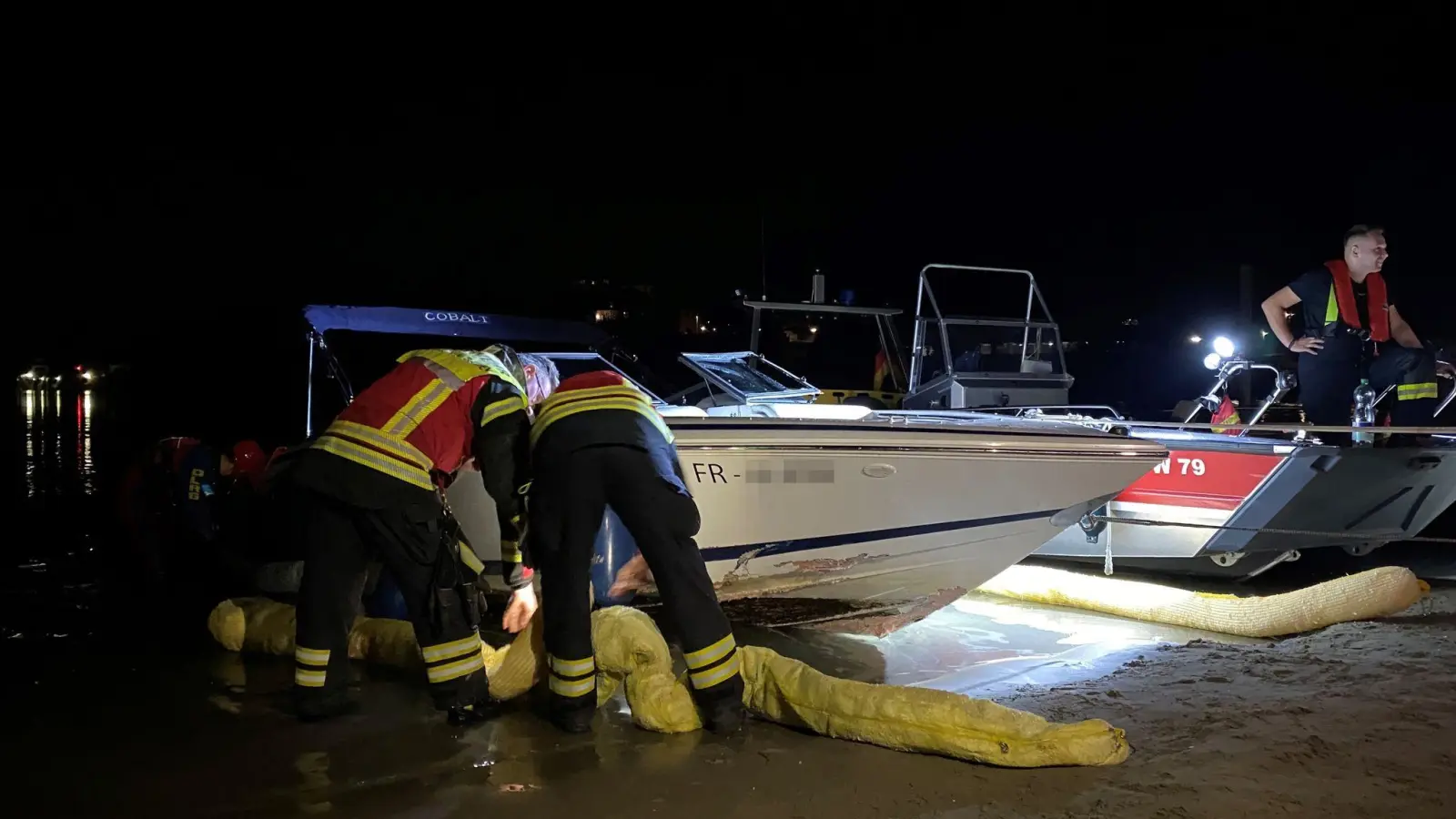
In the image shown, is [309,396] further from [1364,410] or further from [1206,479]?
[1364,410]

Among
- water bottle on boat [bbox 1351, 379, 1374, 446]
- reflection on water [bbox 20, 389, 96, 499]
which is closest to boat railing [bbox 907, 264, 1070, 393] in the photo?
water bottle on boat [bbox 1351, 379, 1374, 446]

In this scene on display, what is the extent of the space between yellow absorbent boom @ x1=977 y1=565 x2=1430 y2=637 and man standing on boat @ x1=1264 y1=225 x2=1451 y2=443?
1.25 m

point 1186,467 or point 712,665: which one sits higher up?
point 1186,467

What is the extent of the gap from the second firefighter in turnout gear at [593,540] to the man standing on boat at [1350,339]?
13.2 feet

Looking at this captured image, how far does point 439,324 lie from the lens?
565 centimetres

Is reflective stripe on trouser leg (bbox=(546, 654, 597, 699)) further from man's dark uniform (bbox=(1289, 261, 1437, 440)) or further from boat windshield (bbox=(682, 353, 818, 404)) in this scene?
man's dark uniform (bbox=(1289, 261, 1437, 440))

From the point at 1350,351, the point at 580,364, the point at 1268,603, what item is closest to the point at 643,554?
the point at 580,364

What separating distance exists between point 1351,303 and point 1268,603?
6.56 feet

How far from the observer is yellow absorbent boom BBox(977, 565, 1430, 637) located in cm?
463

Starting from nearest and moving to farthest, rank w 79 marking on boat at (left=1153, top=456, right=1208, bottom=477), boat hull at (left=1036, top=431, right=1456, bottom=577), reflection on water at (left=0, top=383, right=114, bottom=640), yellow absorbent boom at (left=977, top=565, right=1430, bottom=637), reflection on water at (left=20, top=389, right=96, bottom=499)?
yellow absorbent boom at (left=977, top=565, right=1430, bottom=637) < boat hull at (left=1036, top=431, right=1456, bottom=577) < reflection on water at (left=0, top=383, right=114, bottom=640) < w 79 marking on boat at (left=1153, top=456, right=1208, bottom=477) < reflection on water at (left=20, top=389, right=96, bottom=499)

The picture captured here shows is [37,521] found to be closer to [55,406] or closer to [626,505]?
[626,505]

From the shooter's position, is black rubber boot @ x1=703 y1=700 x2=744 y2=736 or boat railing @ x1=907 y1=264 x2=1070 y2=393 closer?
black rubber boot @ x1=703 y1=700 x2=744 y2=736

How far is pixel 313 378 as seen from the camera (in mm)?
5496

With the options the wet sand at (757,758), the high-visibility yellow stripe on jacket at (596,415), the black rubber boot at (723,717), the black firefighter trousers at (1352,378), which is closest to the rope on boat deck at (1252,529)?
the black firefighter trousers at (1352,378)
